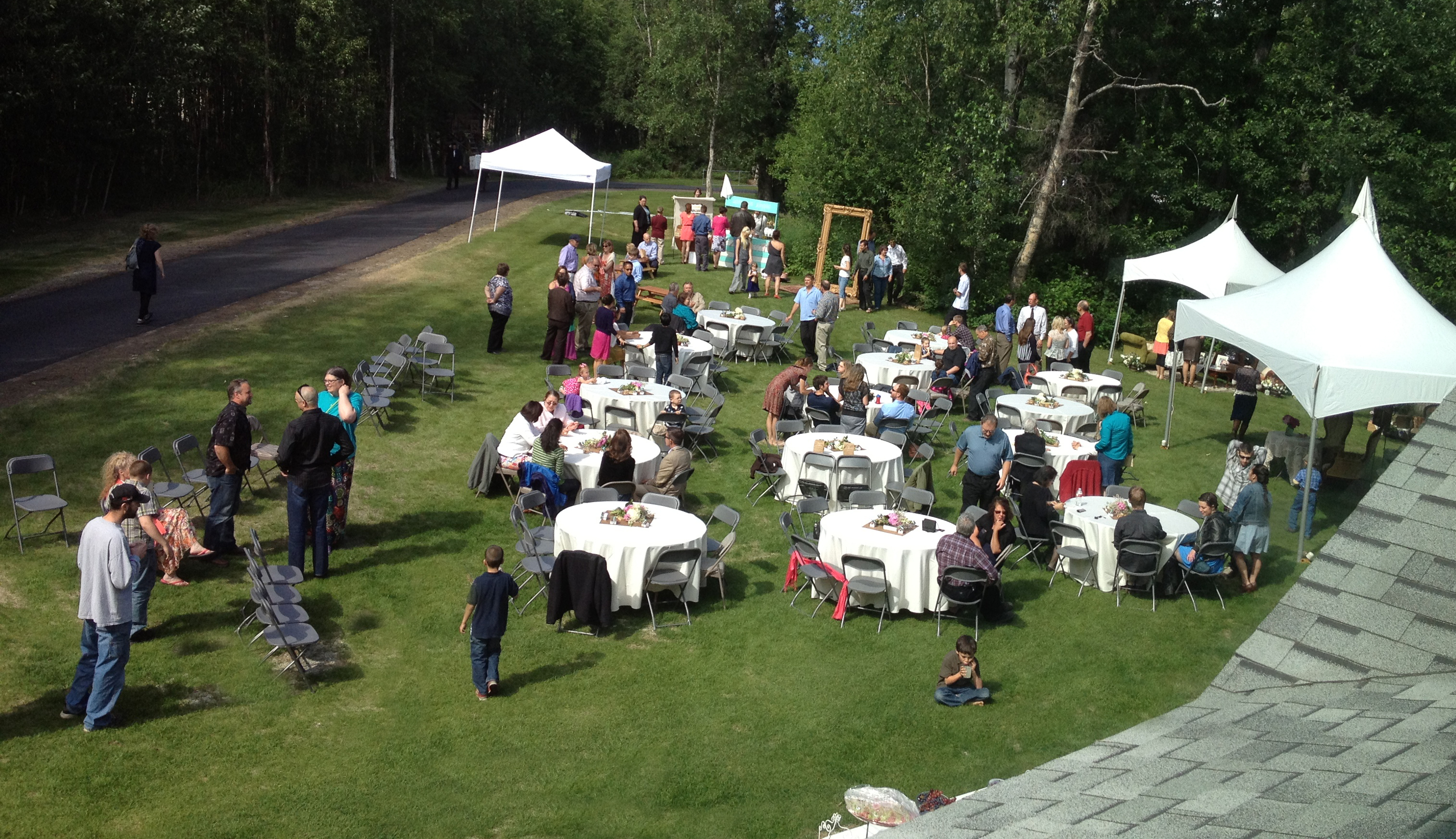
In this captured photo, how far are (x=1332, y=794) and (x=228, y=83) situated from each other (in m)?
33.1

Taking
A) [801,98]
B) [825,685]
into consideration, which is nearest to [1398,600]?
[825,685]

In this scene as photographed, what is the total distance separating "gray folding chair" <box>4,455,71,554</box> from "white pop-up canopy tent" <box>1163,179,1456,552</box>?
1249cm

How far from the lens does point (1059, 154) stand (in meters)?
26.5

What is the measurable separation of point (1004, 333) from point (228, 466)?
13.2 meters

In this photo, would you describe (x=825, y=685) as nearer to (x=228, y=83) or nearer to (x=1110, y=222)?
(x=1110, y=222)

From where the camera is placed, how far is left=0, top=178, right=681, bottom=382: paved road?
620 inches

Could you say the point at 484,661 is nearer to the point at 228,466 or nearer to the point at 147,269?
the point at 228,466

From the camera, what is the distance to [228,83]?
102ft

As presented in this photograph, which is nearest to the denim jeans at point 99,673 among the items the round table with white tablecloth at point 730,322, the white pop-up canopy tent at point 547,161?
the round table with white tablecloth at point 730,322

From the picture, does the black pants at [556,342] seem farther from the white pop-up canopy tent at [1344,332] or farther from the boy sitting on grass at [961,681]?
the boy sitting on grass at [961,681]

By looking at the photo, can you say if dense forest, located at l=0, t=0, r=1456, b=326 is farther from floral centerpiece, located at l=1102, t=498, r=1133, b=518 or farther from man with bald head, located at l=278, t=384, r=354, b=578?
man with bald head, located at l=278, t=384, r=354, b=578

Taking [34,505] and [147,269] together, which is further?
[147,269]

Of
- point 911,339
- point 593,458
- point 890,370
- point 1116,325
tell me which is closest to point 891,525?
point 593,458

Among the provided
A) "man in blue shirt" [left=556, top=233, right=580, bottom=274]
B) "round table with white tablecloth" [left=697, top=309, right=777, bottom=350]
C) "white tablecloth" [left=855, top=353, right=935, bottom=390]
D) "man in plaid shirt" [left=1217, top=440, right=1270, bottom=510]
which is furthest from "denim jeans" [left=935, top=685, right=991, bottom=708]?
"man in blue shirt" [left=556, top=233, right=580, bottom=274]
